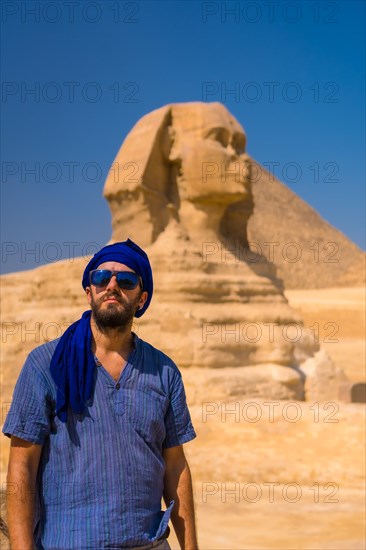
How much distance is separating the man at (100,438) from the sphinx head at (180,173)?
26.3 feet

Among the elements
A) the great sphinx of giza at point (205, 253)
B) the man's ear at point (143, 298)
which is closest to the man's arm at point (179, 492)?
the man's ear at point (143, 298)

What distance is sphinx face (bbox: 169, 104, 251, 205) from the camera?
34.2 ft

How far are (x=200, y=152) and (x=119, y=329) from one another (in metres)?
8.31

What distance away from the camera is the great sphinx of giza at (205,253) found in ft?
30.8

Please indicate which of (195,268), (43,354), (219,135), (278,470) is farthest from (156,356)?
(219,135)

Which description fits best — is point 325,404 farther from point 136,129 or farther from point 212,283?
point 136,129

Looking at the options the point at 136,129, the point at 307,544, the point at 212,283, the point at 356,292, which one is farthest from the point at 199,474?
the point at 356,292

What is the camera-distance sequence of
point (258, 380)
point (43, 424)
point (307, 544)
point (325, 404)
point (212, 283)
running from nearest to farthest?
point (43, 424), point (307, 544), point (325, 404), point (258, 380), point (212, 283)

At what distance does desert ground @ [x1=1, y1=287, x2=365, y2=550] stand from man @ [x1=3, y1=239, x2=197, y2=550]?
4.36 meters

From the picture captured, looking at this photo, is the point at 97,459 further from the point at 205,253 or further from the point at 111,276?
the point at 205,253

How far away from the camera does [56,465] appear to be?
217 centimetres

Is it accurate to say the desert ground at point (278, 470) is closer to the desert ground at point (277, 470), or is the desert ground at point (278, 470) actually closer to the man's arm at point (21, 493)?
the desert ground at point (277, 470)

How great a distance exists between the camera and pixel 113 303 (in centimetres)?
237

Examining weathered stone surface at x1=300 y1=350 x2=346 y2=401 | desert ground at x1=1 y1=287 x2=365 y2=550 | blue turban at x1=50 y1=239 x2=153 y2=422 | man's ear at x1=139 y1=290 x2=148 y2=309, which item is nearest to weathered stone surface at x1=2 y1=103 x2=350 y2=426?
weathered stone surface at x1=300 y1=350 x2=346 y2=401
